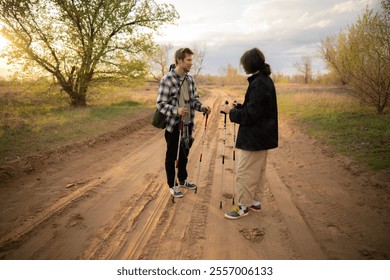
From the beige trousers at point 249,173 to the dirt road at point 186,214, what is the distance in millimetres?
376

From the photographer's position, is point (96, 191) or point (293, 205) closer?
point (293, 205)

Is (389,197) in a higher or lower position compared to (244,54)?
lower

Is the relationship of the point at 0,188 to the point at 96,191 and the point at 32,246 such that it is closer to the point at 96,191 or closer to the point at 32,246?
the point at 96,191

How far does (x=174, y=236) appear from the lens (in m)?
3.24

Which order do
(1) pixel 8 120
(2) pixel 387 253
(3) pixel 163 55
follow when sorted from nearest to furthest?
(2) pixel 387 253 → (1) pixel 8 120 → (3) pixel 163 55

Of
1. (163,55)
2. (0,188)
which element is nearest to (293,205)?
(0,188)

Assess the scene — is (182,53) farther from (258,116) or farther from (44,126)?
(44,126)

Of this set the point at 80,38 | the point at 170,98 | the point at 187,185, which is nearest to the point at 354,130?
the point at 187,185

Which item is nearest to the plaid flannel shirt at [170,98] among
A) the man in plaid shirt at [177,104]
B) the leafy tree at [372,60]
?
the man in plaid shirt at [177,104]

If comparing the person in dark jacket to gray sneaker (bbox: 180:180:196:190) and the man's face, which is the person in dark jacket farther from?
gray sneaker (bbox: 180:180:196:190)

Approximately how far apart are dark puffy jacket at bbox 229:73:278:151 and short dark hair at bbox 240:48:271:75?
81 millimetres

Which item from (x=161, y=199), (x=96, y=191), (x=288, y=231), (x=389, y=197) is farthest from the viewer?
(x=96, y=191)

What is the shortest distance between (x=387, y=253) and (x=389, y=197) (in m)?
1.57

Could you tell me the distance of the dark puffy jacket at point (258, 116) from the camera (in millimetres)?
3156
